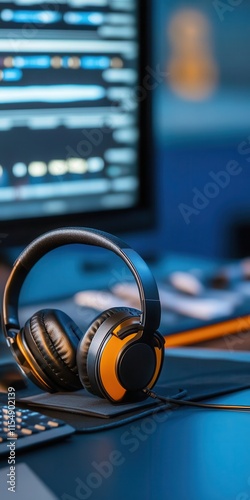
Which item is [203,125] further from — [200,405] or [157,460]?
[157,460]

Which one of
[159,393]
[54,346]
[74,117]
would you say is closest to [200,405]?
[159,393]

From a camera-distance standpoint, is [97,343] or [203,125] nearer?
[97,343]

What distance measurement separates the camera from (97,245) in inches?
32.0

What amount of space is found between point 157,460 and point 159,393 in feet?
0.51

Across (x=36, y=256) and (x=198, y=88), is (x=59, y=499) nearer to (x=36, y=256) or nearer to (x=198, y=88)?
(x=36, y=256)

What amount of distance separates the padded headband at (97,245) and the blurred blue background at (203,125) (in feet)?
4.18

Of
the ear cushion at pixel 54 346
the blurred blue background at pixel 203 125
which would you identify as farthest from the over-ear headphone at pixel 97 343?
the blurred blue background at pixel 203 125

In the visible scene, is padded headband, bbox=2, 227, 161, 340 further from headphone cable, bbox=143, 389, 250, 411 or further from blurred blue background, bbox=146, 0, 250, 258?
blurred blue background, bbox=146, 0, 250, 258

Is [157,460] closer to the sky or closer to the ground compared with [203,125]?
closer to the ground

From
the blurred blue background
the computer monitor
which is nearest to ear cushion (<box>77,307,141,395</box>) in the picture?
the computer monitor

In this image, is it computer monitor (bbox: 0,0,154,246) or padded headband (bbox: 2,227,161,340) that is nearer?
padded headband (bbox: 2,227,161,340)

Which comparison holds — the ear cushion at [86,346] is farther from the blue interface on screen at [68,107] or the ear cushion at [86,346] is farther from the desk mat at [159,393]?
the blue interface on screen at [68,107]

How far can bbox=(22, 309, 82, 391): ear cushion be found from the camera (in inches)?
32.9

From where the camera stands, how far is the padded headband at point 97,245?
0.79 meters
